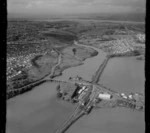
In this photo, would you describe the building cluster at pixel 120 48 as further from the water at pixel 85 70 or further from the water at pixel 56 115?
the water at pixel 56 115

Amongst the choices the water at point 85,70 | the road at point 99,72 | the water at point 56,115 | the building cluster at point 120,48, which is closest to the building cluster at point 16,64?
the water at point 56,115

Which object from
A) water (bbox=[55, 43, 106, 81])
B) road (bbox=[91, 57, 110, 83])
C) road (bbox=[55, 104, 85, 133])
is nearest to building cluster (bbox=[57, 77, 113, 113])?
road (bbox=[55, 104, 85, 133])

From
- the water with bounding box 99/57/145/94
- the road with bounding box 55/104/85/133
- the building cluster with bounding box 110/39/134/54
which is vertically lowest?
the road with bounding box 55/104/85/133

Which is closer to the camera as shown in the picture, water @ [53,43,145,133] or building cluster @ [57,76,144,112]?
water @ [53,43,145,133]

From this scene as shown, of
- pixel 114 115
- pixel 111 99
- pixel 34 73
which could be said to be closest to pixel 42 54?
pixel 34 73

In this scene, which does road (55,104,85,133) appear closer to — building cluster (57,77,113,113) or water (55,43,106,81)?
building cluster (57,77,113,113)

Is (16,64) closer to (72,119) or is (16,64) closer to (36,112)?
(36,112)

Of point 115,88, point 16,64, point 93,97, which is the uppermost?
point 16,64

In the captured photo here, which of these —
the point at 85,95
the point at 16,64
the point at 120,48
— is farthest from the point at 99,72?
the point at 120,48

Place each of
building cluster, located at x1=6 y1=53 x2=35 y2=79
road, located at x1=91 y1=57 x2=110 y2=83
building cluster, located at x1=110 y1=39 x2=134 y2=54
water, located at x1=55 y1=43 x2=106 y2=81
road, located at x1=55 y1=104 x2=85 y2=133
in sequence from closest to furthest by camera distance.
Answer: road, located at x1=55 y1=104 x2=85 y2=133
road, located at x1=91 y1=57 x2=110 y2=83
building cluster, located at x1=6 y1=53 x2=35 y2=79
water, located at x1=55 y1=43 x2=106 y2=81
building cluster, located at x1=110 y1=39 x2=134 y2=54

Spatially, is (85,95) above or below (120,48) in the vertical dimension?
below
